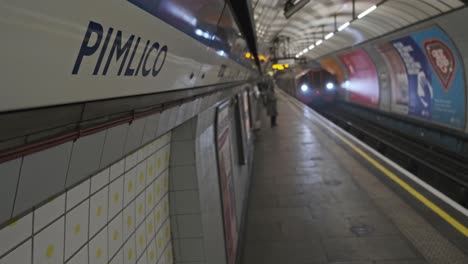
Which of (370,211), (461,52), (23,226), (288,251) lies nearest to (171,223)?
(23,226)

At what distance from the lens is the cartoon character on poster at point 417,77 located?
1194cm

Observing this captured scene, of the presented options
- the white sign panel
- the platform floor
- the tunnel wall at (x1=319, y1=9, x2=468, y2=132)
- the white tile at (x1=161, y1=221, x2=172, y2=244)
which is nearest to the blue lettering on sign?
the white sign panel

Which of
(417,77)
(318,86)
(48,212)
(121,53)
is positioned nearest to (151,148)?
(48,212)

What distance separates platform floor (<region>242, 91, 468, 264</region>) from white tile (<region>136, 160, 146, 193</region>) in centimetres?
251

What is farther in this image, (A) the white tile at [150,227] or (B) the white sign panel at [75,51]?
(A) the white tile at [150,227]

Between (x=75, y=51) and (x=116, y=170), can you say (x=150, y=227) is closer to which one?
(x=116, y=170)

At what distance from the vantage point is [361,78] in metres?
20.2

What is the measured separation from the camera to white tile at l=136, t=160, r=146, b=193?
7.20ft

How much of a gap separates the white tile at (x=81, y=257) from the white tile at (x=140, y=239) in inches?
22.7

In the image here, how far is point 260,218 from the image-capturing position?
18.5 ft

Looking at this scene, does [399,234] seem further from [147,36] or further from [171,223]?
[147,36]

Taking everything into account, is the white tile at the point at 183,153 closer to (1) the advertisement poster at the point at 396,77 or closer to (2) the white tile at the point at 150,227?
(2) the white tile at the point at 150,227

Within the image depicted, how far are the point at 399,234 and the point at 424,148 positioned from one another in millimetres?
7582

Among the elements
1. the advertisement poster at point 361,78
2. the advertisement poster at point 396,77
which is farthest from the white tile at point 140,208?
the advertisement poster at point 361,78
